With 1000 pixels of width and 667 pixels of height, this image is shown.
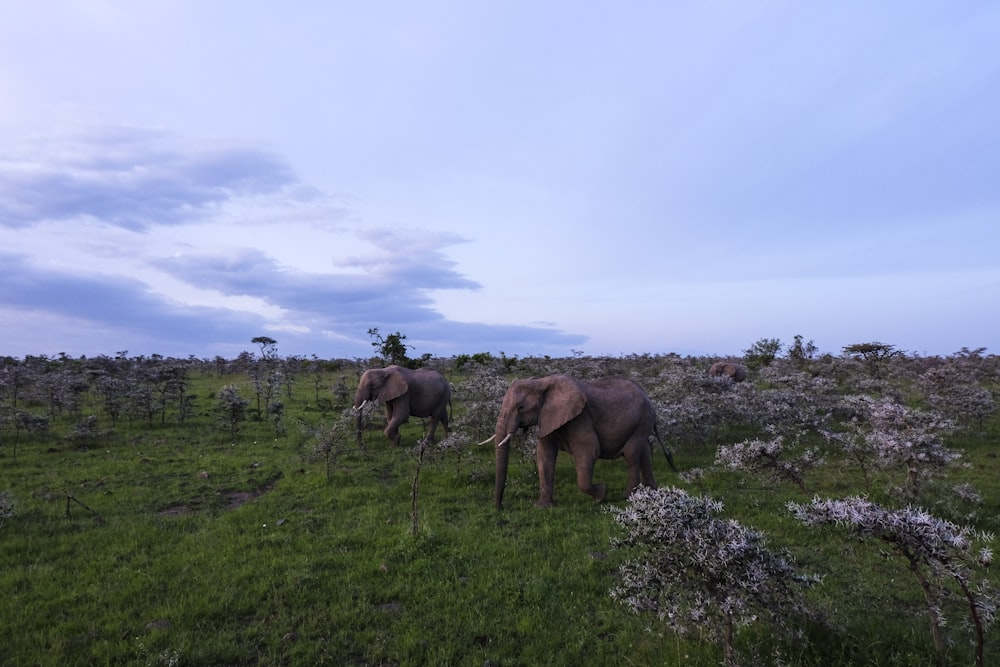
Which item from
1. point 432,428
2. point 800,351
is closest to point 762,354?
point 800,351

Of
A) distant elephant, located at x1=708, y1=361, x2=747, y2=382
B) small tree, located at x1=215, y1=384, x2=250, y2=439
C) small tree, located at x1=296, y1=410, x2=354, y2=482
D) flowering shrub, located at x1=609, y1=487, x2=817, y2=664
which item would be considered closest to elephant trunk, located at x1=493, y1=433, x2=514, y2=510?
small tree, located at x1=296, y1=410, x2=354, y2=482

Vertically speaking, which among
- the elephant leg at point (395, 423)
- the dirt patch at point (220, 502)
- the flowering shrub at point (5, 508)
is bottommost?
the dirt patch at point (220, 502)

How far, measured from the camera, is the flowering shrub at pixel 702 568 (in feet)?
17.1

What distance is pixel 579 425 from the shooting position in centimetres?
1241

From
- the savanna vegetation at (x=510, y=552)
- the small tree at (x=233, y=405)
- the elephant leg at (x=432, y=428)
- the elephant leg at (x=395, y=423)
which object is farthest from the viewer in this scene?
the small tree at (x=233, y=405)

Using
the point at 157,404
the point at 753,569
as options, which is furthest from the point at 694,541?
the point at 157,404

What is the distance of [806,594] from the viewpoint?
25.4 feet

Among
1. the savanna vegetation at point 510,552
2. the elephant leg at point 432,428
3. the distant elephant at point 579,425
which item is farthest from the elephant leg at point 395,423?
the distant elephant at point 579,425

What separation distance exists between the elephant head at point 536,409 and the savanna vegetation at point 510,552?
4.51 feet

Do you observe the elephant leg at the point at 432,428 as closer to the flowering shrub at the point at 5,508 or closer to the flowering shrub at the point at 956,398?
the flowering shrub at the point at 5,508

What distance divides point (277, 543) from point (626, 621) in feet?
22.7

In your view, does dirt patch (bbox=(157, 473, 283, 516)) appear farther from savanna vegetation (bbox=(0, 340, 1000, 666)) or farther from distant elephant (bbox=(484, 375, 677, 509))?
distant elephant (bbox=(484, 375, 677, 509))

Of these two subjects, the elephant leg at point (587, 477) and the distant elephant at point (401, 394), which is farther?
the distant elephant at point (401, 394)

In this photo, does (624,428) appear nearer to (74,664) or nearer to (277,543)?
(277,543)
